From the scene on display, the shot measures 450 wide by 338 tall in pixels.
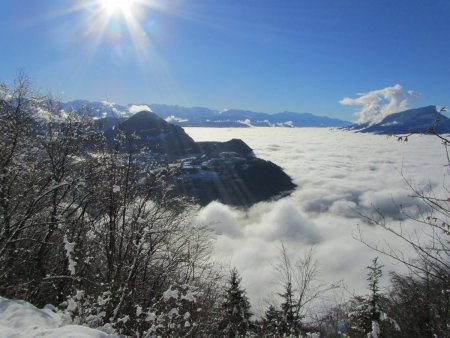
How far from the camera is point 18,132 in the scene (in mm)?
16812

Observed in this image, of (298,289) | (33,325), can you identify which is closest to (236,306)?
(298,289)

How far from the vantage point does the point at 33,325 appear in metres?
5.54

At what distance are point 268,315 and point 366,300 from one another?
12303 mm

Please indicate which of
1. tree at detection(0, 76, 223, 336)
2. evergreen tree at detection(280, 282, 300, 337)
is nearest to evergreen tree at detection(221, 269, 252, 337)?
evergreen tree at detection(280, 282, 300, 337)

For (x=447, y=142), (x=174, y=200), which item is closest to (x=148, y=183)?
(x=174, y=200)

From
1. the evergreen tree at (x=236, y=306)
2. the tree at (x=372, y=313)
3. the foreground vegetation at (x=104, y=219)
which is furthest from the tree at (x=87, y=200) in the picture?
the tree at (x=372, y=313)

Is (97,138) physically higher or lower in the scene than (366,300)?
higher

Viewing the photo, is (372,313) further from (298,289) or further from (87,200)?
(87,200)

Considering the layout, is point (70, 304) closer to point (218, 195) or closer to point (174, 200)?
point (174, 200)

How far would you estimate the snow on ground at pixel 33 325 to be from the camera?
480 cm

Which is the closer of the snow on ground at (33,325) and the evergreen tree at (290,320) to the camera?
the snow on ground at (33,325)

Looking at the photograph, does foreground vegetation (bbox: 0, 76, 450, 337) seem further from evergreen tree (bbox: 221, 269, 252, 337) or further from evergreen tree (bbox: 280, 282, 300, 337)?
evergreen tree (bbox: 221, 269, 252, 337)

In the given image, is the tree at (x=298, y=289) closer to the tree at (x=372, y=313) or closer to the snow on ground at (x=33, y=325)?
the tree at (x=372, y=313)

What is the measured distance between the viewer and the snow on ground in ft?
15.8
